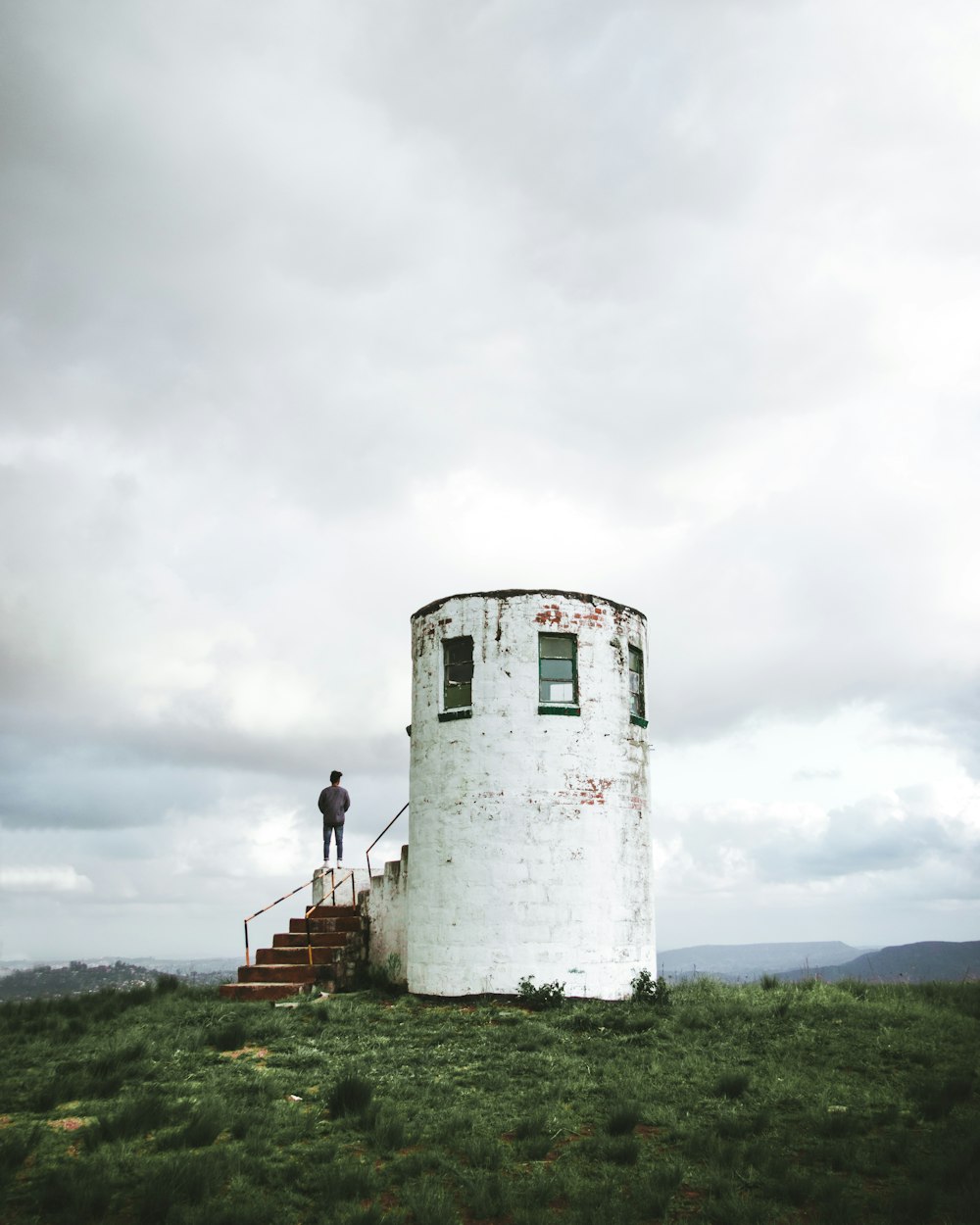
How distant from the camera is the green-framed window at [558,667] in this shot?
1755cm

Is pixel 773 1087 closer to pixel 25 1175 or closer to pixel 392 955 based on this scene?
pixel 25 1175

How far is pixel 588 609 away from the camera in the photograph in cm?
1797

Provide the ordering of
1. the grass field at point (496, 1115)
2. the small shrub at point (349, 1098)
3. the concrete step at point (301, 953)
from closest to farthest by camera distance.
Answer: the grass field at point (496, 1115) → the small shrub at point (349, 1098) → the concrete step at point (301, 953)

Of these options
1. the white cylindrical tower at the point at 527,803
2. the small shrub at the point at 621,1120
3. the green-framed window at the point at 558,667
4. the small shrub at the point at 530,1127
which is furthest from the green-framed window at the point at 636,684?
the small shrub at the point at 530,1127

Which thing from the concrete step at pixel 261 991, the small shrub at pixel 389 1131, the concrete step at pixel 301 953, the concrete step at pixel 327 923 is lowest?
the concrete step at pixel 261 991

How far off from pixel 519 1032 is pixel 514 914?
270 centimetres

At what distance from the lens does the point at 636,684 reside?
19.0 metres

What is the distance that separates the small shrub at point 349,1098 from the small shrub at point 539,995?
5646mm

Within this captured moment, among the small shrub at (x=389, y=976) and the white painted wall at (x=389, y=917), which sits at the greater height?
the white painted wall at (x=389, y=917)

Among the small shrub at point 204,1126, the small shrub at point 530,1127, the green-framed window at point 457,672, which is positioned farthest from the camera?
the green-framed window at point 457,672

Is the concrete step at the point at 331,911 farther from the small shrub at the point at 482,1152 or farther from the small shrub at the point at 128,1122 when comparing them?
the small shrub at the point at 482,1152

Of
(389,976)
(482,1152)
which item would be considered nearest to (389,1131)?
(482,1152)

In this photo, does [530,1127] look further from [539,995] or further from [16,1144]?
[539,995]

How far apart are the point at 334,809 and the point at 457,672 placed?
6.23 meters
